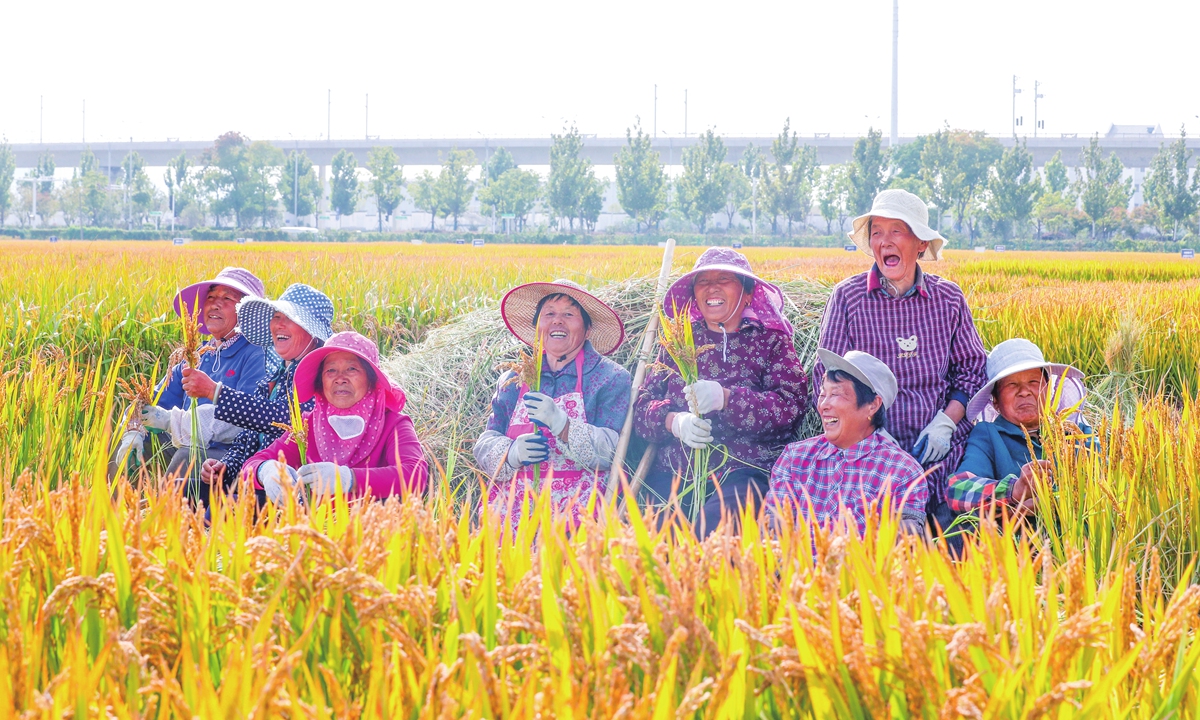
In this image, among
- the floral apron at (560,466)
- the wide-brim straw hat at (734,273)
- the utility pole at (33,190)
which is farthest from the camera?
the utility pole at (33,190)

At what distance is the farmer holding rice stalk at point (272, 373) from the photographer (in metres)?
3.46

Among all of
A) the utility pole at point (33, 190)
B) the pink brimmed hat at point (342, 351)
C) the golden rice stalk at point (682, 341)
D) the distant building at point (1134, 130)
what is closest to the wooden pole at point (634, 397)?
the golden rice stalk at point (682, 341)

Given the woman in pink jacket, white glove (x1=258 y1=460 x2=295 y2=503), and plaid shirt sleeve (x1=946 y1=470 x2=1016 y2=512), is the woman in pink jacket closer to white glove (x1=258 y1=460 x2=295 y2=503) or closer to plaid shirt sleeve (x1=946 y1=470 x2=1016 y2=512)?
white glove (x1=258 y1=460 x2=295 y2=503)

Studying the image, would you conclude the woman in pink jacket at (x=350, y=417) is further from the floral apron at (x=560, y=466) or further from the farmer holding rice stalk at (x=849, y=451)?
the farmer holding rice stalk at (x=849, y=451)

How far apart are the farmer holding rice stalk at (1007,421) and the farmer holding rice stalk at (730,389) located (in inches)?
26.9

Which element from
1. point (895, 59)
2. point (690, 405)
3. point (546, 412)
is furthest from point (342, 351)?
point (895, 59)

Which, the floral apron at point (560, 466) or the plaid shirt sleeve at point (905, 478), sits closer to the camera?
the plaid shirt sleeve at point (905, 478)

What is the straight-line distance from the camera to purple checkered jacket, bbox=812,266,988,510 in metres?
3.60

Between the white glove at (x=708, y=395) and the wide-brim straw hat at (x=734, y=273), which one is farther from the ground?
the wide-brim straw hat at (x=734, y=273)

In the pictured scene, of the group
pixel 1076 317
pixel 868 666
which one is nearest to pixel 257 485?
pixel 868 666

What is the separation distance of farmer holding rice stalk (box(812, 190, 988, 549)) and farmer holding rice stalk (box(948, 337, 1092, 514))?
19 centimetres

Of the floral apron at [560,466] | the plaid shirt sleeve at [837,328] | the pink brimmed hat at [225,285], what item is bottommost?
the floral apron at [560,466]

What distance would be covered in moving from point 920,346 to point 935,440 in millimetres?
433

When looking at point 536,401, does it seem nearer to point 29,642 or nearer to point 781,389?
point 781,389
